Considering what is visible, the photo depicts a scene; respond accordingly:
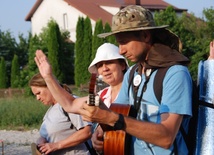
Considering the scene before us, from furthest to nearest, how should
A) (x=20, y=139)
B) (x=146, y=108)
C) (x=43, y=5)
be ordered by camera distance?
(x=43, y=5)
(x=20, y=139)
(x=146, y=108)

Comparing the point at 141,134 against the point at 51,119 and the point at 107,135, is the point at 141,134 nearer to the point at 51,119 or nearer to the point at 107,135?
the point at 107,135

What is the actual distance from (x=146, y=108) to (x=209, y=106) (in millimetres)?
312

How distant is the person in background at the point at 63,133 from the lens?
13.4 feet

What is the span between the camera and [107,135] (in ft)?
8.97

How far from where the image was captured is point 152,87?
256 centimetres

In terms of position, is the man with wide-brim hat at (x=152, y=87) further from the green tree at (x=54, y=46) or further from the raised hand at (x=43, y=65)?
the green tree at (x=54, y=46)

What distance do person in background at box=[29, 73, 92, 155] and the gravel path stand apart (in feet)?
22.0

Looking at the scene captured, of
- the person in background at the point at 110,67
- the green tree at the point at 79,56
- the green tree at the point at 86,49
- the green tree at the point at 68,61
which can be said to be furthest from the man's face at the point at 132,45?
the green tree at the point at 68,61

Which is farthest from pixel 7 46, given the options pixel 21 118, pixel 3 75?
pixel 21 118

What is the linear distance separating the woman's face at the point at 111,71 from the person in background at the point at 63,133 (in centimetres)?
48

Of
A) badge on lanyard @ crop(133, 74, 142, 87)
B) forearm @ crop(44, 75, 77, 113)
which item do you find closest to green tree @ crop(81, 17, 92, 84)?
badge on lanyard @ crop(133, 74, 142, 87)

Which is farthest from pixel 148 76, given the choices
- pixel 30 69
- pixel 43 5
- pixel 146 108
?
pixel 43 5

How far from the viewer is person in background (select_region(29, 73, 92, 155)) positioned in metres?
4.08

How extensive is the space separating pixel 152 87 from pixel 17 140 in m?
10.7
